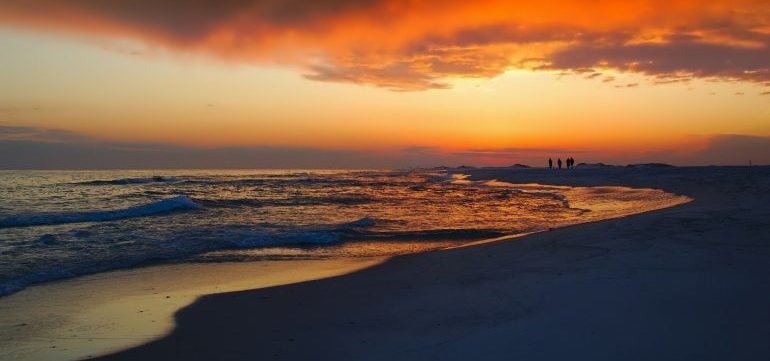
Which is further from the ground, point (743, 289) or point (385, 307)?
point (743, 289)

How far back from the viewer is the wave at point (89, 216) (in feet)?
71.0

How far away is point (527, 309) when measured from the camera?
6855 mm

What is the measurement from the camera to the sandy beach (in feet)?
18.1

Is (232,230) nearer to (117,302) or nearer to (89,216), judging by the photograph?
(117,302)

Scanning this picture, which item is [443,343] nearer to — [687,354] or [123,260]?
[687,354]

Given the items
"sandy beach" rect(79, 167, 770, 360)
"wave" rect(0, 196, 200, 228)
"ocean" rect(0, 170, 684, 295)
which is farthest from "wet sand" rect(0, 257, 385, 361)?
"wave" rect(0, 196, 200, 228)

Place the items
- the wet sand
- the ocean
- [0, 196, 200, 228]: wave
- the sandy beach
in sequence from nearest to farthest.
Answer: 1. the sandy beach
2. the wet sand
3. the ocean
4. [0, 196, 200, 228]: wave

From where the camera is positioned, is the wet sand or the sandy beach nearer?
the sandy beach

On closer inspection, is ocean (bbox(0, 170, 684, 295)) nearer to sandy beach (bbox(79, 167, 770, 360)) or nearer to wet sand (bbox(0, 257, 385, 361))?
wet sand (bbox(0, 257, 385, 361))

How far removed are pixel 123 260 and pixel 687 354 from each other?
39.2 feet

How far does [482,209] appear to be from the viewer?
25359 mm

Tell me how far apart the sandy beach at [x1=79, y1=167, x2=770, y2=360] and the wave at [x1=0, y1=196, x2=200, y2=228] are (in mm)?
16893

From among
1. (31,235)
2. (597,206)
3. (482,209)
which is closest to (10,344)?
(31,235)

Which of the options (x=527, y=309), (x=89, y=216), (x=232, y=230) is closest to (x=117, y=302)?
(x=527, y=309)
